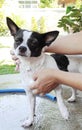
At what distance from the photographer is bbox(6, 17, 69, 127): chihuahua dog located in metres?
1.58

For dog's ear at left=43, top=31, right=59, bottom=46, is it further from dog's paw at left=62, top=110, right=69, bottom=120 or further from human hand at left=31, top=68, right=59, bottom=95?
dog's paw at left=62, top=110, right=69, bottom=120

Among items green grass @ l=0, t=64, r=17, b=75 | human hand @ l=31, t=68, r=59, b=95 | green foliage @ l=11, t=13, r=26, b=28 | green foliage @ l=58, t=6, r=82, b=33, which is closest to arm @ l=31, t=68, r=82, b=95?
human hand @ l=31, t=68, r=59, b=95

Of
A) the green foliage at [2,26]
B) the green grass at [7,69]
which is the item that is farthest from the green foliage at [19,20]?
the green grass at [7,69]

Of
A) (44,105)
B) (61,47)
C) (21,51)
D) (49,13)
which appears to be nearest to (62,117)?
(44,105)

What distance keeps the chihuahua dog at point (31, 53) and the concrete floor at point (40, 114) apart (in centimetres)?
7

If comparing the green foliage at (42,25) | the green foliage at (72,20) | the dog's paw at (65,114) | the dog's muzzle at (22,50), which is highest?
the dog's muzzle at (22,50)

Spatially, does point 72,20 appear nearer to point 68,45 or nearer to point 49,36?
point 68,45

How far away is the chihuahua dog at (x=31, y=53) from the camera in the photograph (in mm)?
1575

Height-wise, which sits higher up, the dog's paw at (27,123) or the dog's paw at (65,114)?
the dog's paw at (65,114)

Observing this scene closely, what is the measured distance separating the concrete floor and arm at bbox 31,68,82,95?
440mm

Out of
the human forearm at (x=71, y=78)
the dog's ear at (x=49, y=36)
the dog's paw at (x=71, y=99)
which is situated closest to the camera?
the human forearm at (x=71, y=78)

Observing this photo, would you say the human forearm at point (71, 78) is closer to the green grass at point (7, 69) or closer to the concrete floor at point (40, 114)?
the concrete floor at point (40, 114)

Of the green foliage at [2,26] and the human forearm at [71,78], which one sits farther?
the green foliage at [2,26]

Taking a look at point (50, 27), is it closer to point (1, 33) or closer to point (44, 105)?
point (1, 33)
